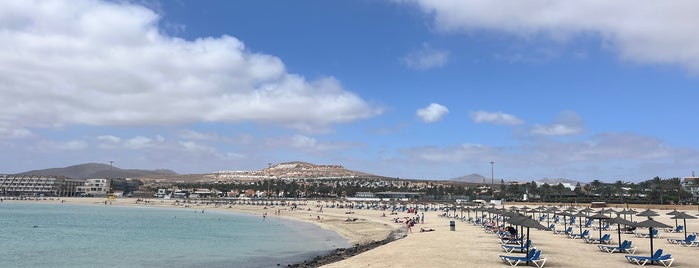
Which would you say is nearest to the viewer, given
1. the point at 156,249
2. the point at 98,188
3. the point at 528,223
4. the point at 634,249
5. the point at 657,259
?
the point at 657,259

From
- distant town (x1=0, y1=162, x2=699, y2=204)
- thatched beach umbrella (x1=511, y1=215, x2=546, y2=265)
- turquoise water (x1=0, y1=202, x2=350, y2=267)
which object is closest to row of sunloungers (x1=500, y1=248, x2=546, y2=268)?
thatched beach umbrella (x1=511, y1=215, x2=546, y2=265)

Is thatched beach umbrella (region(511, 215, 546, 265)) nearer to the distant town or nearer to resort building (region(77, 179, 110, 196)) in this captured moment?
the distant town

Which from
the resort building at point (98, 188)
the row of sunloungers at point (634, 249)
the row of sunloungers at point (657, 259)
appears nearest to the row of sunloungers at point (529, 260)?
the row of sunloungers at point (634, 249)

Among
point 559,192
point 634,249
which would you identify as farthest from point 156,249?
point 559,192

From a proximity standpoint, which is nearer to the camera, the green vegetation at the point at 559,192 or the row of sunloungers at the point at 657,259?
the row of sunloungers at the point at 657,259

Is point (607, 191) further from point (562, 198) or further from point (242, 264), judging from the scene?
point (242, 264)

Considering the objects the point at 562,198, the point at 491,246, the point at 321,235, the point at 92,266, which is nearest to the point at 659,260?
the point at 491,246

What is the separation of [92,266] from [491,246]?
63.8 ft

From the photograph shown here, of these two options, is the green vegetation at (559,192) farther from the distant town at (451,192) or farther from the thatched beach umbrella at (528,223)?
the thatched beach umbrella at (528,223)

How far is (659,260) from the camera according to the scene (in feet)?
58.4

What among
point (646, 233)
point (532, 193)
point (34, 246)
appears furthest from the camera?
point (532, 193)

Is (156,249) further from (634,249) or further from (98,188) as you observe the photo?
(98,188)

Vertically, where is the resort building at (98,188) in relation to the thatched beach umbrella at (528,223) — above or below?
below

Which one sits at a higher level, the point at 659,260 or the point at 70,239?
the point at 659,260
